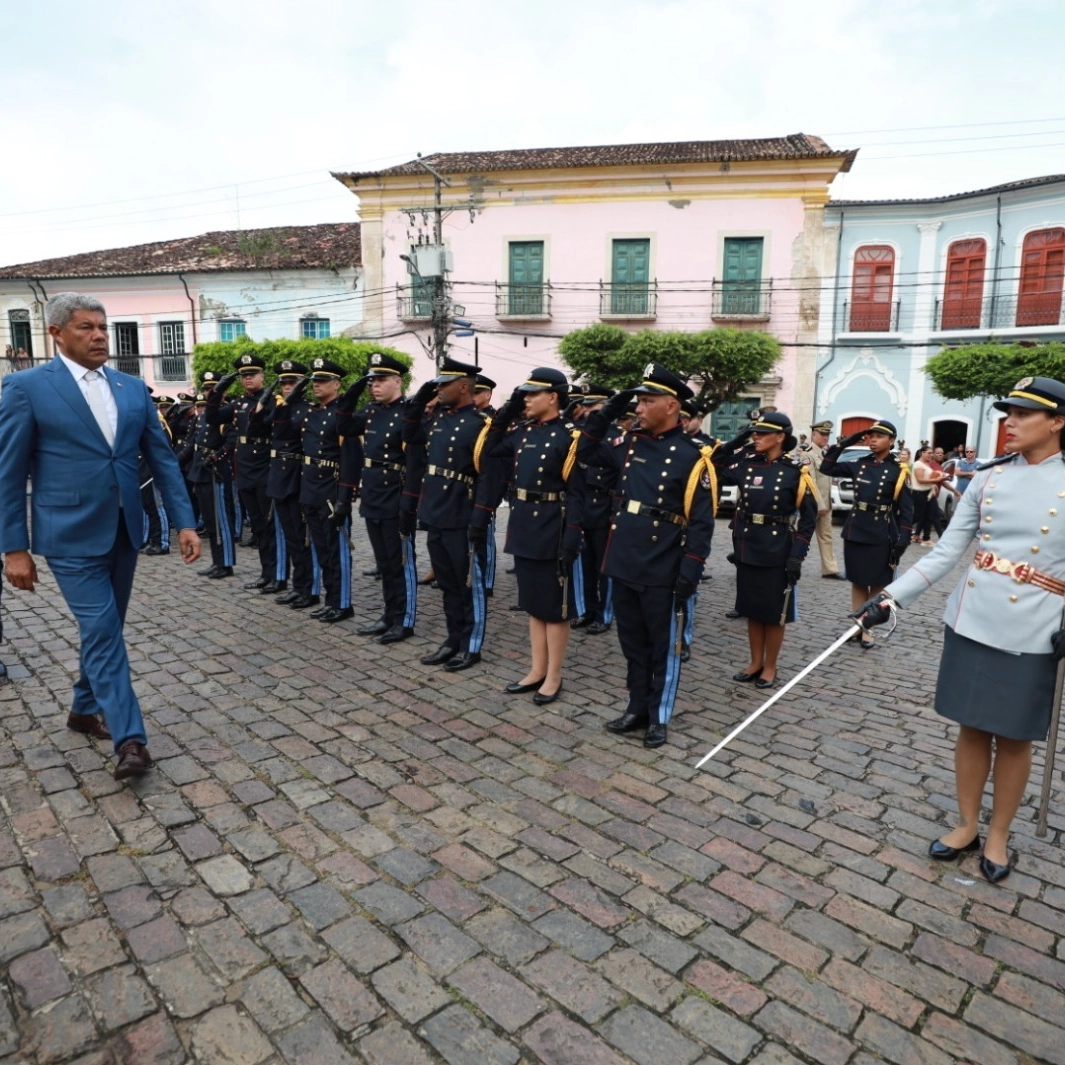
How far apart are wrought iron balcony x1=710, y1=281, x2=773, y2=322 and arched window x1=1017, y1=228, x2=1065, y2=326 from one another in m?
6.73

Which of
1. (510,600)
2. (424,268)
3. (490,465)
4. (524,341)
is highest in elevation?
(424,268)

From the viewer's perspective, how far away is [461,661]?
5738 mm

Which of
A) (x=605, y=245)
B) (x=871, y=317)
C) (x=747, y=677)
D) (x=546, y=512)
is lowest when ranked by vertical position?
(x=747, y=677)

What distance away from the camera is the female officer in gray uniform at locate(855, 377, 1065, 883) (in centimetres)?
313

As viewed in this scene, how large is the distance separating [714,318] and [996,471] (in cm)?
2172

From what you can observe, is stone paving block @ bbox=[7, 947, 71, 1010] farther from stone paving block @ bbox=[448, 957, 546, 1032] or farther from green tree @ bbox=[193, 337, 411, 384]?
green tree @ bbox=[193, 337, 411, 384]

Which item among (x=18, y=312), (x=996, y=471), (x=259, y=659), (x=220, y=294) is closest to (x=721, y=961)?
(x=996, y=471)

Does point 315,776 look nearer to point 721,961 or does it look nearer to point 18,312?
point 721,961

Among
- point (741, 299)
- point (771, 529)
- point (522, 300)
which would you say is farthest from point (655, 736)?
point (522, 300)

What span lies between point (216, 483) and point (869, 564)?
6.85 meters

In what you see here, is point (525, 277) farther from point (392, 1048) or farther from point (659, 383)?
point (392, 1048)

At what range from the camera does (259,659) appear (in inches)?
226

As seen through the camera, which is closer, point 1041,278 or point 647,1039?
point 647,1039

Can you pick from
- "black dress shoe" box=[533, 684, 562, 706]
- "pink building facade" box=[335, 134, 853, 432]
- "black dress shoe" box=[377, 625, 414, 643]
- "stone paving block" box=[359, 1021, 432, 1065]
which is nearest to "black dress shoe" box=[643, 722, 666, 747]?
"black dress shoe" box=[533, 684, 562, 706]
